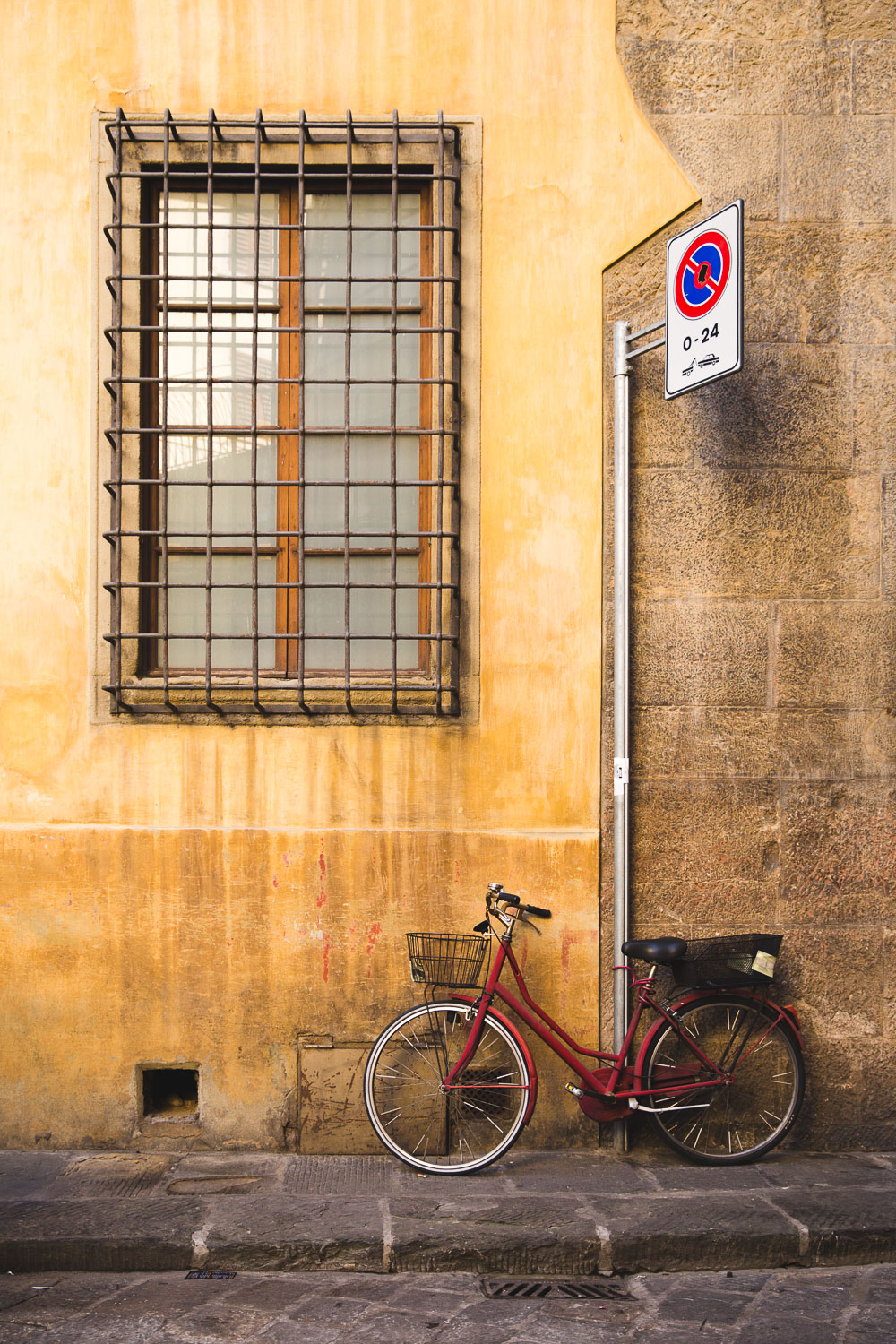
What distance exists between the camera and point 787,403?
510 cm

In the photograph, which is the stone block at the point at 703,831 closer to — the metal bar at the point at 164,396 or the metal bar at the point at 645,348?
the metal bar at the point at 645,348

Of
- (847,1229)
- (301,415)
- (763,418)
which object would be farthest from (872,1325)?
(301,415)

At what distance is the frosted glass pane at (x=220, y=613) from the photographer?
17.1 feet

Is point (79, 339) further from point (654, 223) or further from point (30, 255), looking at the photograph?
point (654, 223)

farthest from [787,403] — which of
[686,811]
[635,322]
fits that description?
[686,811]

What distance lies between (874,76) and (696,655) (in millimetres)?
2788

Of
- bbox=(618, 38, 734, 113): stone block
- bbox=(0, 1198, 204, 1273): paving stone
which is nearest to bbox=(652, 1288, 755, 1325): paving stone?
bbox=(0, 1198, 204, 1273): paving stone

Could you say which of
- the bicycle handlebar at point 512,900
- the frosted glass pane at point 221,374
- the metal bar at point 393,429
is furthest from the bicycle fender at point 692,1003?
the frosted glass pane at point 221,374

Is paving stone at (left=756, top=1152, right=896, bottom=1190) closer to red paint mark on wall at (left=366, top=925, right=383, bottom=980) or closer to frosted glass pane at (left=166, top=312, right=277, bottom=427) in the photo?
red paint mark on wall at (left=366, top=925, right=383, bottom=980)

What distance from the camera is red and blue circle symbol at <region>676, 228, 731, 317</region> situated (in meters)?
4.45

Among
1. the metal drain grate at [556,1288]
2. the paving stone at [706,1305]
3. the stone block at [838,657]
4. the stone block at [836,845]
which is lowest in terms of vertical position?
the metal drain grate at [556,1288]

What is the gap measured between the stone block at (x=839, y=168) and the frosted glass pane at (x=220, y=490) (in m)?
2.71

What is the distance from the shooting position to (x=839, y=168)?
16.8ft

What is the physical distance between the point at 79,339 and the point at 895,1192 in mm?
5007
